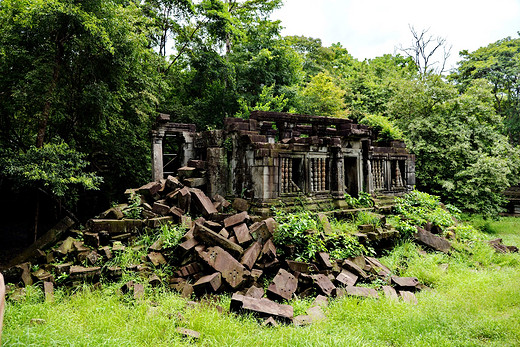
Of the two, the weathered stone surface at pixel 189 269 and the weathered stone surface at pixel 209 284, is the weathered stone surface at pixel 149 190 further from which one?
the weathered stone surface at pixel 209 284

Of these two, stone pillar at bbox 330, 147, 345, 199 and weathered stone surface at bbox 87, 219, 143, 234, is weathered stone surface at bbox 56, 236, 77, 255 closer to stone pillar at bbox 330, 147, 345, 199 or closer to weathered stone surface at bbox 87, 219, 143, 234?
weathered stone surface at bbox 87, 219, 143, 234

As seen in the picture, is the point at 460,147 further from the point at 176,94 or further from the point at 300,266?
the point at 176,94

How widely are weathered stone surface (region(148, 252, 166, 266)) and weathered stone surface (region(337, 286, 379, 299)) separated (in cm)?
363

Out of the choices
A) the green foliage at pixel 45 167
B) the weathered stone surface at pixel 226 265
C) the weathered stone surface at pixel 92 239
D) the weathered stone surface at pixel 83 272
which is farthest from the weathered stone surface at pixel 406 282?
the green foliage at pixel 45 167

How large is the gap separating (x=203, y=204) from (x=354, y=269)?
153 inches

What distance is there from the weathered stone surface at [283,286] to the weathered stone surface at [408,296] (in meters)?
1.95

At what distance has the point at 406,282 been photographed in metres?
5.97

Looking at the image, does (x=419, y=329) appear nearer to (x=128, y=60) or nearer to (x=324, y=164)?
(x=324, y=164)

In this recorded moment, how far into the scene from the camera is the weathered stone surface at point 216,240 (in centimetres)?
613

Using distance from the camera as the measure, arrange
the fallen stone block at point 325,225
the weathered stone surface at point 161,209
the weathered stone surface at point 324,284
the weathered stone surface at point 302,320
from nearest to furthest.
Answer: the weathered stone surface at point 302,320 → the weathered stone surface at point 324,284 → the fallen stone block at point 325,225 → the weathered stone surface at point 161,209

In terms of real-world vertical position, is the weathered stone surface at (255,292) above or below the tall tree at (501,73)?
below

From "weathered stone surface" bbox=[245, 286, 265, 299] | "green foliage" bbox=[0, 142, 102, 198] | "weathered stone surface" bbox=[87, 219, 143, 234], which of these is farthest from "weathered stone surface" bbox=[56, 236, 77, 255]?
"weathered stone surface" bbox=[245, 286, 265, 299]

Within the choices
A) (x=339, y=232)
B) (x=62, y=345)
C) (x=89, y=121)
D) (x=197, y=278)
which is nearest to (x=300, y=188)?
(x=339, y=232)

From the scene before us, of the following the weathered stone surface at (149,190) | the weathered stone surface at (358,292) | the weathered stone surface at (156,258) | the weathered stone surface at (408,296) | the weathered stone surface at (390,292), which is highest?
the weathered stone surface at (149,190)
